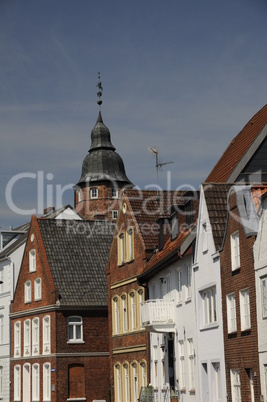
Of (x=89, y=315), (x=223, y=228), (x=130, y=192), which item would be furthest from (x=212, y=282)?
(x=89, y=315)

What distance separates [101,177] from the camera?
380 ft

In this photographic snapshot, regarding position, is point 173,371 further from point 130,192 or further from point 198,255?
point 130,192

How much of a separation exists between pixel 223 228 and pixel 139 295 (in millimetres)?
13386

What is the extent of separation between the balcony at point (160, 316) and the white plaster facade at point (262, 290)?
11.1m

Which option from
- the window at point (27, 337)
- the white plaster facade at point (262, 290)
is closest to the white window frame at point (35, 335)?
the window at point (27, 337)

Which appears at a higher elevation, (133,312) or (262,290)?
(133,312)

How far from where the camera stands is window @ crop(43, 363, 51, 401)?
176 ft

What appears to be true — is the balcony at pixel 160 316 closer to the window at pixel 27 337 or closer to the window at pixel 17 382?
the window at pixel 27 337

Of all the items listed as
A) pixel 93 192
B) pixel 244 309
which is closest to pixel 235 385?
pixel 244 309

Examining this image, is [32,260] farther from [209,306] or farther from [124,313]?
[209,306]

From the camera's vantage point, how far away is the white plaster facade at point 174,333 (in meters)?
34.7

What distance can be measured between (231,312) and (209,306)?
2894 millimetres

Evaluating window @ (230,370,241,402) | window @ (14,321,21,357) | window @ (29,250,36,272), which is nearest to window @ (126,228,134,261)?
window @ (29,250,36,272)

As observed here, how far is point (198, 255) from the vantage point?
33250 millimetres
